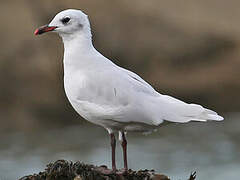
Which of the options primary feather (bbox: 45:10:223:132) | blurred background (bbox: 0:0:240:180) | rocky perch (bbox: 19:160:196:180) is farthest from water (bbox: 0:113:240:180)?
rocky perch (bbox: 19:160:196:180)

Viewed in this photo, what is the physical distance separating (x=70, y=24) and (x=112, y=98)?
75 cm

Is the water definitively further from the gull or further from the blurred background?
the gull

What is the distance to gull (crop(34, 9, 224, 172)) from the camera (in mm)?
6312

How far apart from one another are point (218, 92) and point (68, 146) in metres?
3.73

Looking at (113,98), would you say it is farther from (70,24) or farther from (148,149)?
(148,149)

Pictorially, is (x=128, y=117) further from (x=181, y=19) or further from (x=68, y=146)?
(x=181, y=19)

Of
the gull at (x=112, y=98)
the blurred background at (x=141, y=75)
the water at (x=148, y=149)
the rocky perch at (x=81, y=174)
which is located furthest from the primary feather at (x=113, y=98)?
the blurred background at (x=141, y=75)

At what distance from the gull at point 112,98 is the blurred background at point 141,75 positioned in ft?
22.8

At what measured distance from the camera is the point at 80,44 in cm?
662

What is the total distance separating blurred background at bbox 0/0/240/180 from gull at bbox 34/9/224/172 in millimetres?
6947

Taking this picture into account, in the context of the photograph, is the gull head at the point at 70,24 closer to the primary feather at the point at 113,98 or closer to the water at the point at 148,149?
the primary feather at the point at 113,98

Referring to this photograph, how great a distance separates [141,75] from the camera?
1691cm

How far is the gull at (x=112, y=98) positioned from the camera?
631 cm

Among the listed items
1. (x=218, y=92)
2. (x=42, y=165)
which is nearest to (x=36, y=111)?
(x=42, y=165)
